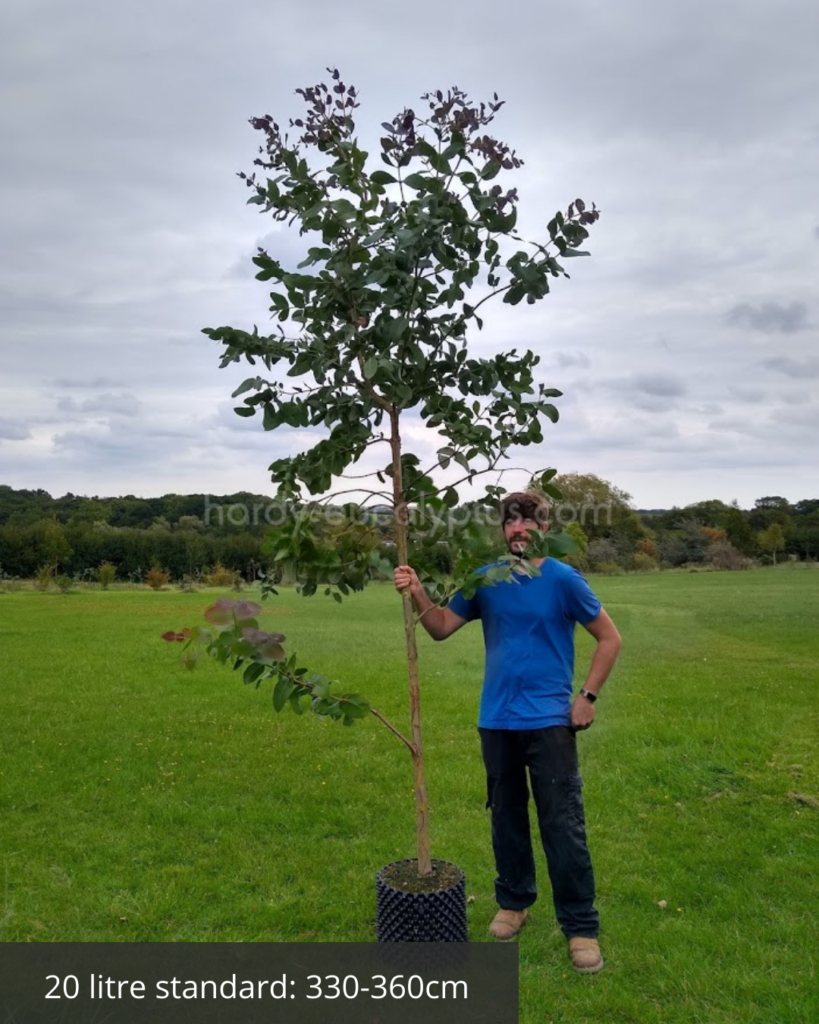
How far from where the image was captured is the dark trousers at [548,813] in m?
4.33

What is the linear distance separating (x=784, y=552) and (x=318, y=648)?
48.1m

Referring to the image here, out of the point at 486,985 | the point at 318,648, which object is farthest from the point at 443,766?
the point at 318,648

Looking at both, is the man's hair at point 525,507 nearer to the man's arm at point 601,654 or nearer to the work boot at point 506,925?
the man's arm at point 601,654

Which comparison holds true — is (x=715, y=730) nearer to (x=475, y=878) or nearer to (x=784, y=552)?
(x=475, y=878)

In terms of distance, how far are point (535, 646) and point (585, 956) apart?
1.61 metres

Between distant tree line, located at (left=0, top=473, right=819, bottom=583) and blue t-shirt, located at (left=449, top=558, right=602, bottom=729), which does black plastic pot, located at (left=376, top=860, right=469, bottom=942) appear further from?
distant tree line, located at (left=0, top=473, right=819, bottom=583)

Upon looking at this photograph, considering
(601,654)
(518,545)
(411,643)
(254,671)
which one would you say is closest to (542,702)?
(601,654)

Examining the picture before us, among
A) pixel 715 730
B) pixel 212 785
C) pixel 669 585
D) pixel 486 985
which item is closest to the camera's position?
pixel 486 985

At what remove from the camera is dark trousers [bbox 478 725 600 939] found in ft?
14.2

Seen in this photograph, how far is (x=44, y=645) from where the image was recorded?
18125mm

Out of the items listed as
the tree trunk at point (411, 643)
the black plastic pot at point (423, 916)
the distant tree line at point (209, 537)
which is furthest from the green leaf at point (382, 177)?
the distant tree line at point (209, 537)

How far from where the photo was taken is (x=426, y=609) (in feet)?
14.2

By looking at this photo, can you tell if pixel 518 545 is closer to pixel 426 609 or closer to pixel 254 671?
pixel 426 609

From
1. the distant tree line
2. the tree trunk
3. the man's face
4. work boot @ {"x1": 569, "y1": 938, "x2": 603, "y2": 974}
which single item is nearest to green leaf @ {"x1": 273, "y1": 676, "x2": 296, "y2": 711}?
the tree trunk
